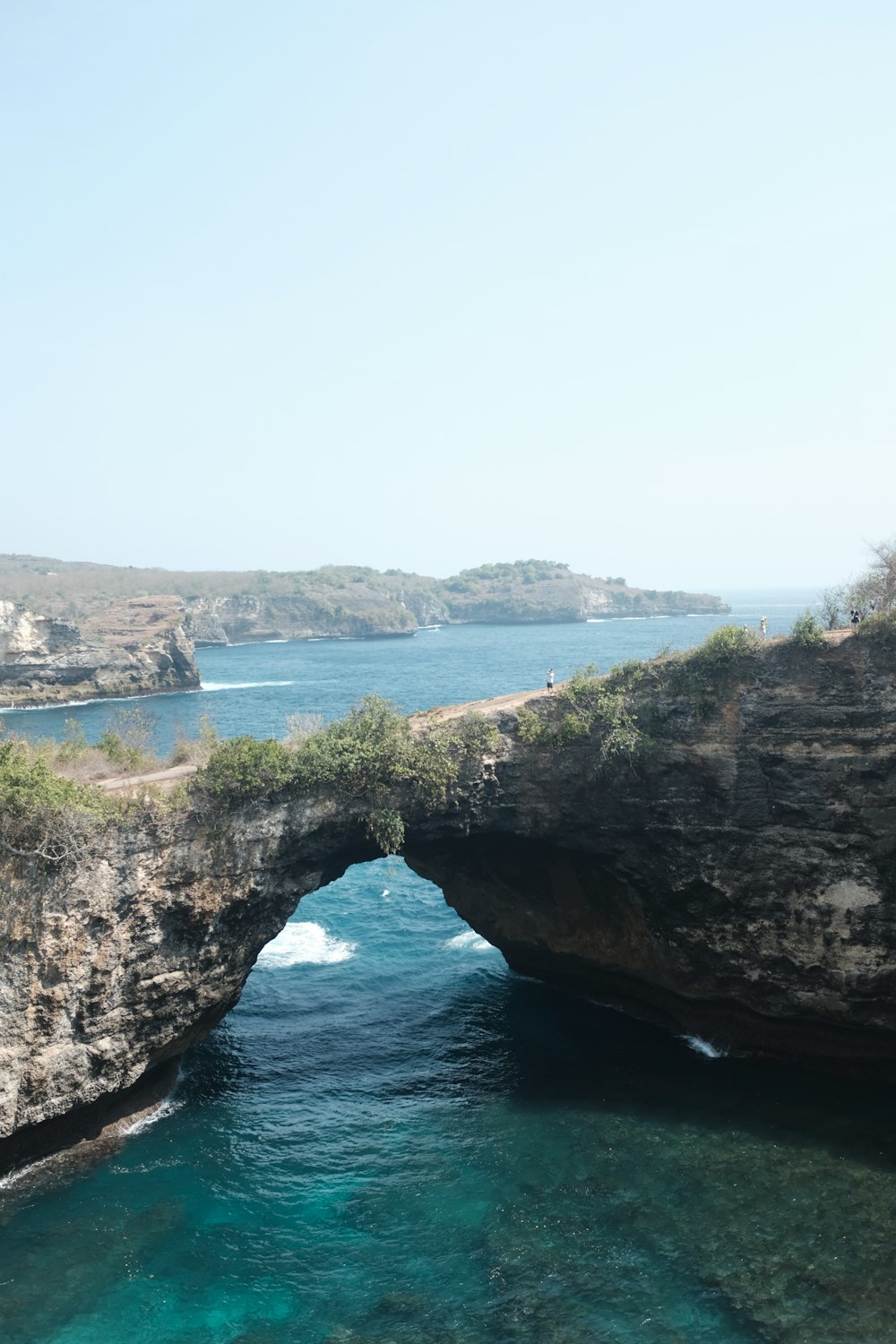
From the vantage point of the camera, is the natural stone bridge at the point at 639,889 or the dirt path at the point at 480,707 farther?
the dirt path at the point at 480,707

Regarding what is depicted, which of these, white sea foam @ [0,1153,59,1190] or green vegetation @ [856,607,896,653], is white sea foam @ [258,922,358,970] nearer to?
white sea foam @ [0,1153,59,1190]

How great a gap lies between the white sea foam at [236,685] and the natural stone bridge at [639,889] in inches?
3221

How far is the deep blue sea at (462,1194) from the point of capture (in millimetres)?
21922

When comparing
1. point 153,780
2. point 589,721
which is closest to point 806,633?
point 589,721

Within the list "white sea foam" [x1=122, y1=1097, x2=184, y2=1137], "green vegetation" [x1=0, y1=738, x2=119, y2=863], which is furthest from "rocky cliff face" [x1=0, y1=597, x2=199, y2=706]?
"green vegetation" [x1=0, y1=738, x2=119, y2=863]

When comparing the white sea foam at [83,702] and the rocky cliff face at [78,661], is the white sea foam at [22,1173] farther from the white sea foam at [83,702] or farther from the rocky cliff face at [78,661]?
the rocky cliff face at [78,661]

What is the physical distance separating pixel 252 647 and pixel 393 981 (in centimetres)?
14561

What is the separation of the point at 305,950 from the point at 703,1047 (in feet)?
60.3

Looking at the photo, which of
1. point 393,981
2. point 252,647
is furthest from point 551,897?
point 252,647

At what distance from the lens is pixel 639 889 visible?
3416 centimetres

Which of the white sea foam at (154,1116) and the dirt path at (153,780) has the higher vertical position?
the dirt path at (153,780)

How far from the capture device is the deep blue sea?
21.9 meters

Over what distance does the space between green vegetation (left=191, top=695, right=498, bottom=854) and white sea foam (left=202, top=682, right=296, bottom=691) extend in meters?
81.6

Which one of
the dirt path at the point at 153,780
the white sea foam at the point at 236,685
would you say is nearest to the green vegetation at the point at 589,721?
the dirt path at the point at 153,780
